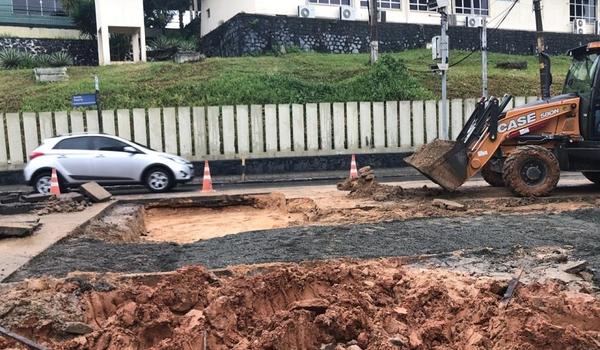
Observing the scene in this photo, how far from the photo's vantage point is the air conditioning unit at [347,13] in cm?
3134

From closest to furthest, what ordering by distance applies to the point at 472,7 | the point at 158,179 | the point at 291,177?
the point at 158,179 < the point at 291,177 < the point at 472,7

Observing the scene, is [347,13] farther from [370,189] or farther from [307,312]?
[307,312]

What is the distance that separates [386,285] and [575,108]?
8431 millimetres

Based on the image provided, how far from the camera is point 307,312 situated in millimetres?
4457

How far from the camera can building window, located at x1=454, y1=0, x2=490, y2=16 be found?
35.0 metres

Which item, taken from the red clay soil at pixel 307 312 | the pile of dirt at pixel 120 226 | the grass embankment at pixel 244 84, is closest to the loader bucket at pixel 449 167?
the pile of dirt at pixel 120 226

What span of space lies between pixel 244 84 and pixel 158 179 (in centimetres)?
738

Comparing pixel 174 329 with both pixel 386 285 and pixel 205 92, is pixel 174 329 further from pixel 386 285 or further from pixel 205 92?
pixel 205 92

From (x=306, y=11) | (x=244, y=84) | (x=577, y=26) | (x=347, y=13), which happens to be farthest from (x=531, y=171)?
(x=577, y=26)

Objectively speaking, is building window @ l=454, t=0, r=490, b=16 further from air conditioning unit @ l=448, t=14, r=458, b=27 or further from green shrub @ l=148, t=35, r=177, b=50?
green shrub @ l=148, t=35, r=177, b=50

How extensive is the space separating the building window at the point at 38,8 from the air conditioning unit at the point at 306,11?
13625 mm

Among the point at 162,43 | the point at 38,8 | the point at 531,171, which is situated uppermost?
the point at 38,8

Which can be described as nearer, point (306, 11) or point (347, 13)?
point (306, 11)

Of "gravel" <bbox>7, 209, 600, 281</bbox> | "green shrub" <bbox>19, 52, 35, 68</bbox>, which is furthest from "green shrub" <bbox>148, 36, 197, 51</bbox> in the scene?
"gravel" <bbox>7, 209, 600, 281</bbox>
